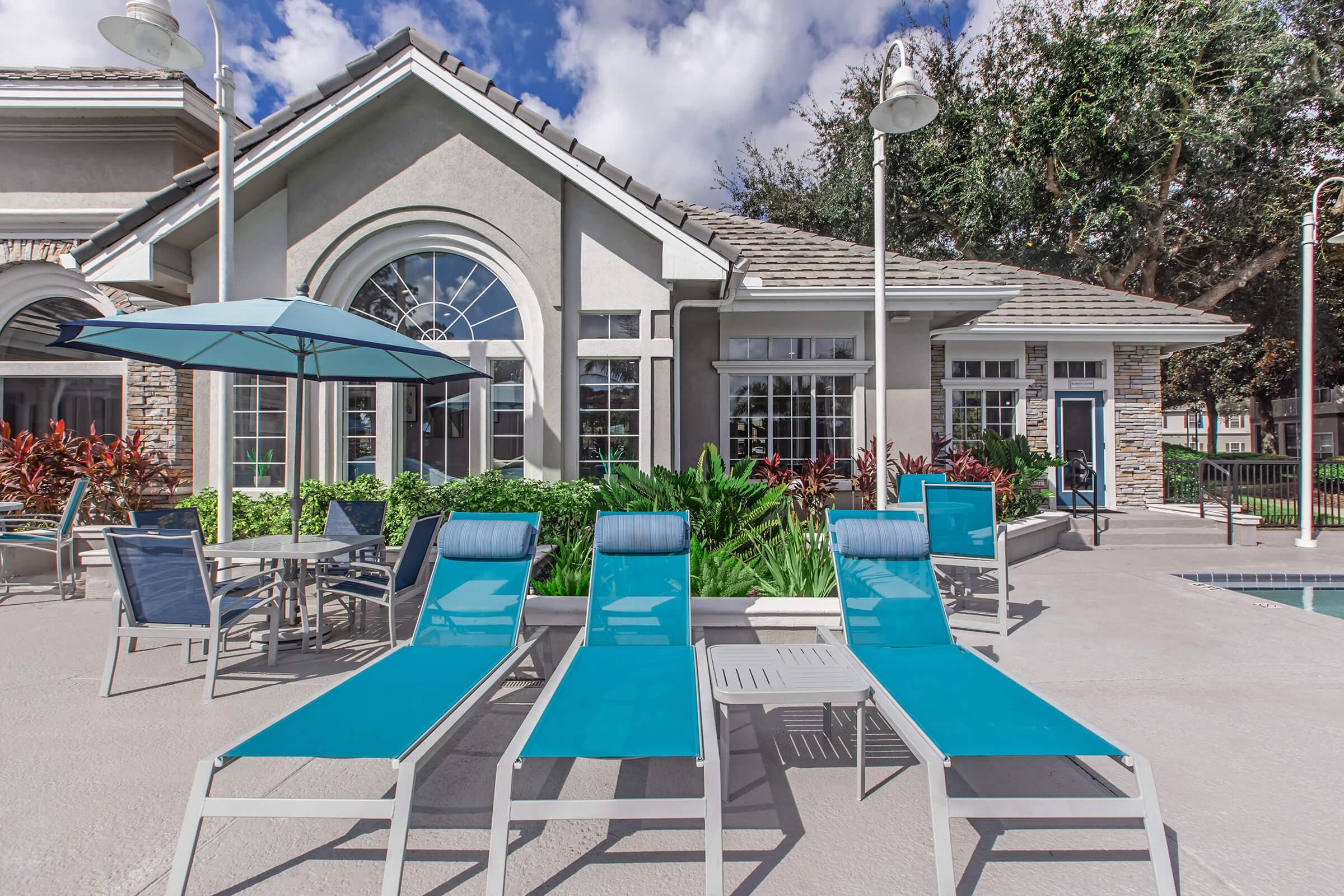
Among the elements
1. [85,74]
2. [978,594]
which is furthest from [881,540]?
[85,74]

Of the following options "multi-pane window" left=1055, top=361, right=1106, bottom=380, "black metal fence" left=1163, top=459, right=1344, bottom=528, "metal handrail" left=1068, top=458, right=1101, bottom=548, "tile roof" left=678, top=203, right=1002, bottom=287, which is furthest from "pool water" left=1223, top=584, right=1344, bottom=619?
"multi-pane window" left=1055, top=361, right=1106, bottom=380

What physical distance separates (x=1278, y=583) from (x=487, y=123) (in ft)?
36.1

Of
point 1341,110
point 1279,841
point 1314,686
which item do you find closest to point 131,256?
point 1279,841

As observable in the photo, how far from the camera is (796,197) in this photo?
22406 mm

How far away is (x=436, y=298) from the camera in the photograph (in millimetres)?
8000

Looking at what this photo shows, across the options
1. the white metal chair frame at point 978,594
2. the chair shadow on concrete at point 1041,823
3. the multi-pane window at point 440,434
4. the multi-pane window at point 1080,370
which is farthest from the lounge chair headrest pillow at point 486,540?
the multi-pane window at point 1080,370

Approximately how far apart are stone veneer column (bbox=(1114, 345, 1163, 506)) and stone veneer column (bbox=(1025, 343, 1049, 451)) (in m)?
1.43

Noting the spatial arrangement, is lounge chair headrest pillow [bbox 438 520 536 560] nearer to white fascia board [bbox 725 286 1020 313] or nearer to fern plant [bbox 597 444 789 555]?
fern plant [bbox 597 444 789 555]

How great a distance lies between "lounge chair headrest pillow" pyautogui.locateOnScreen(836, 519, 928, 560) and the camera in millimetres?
4141

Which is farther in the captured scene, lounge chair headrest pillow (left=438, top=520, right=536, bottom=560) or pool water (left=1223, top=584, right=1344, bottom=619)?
pool water (left=1223, top=584, right=1344, bottom=619)

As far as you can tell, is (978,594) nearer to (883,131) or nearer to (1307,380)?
(883,131)

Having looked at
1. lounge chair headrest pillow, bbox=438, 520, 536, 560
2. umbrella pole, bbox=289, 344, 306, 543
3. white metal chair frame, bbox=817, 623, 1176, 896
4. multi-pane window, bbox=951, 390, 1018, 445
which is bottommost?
white metal chair frame, bbox=817, 623, 1176, 896

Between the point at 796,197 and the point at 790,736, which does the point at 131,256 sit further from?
the point at 796,197

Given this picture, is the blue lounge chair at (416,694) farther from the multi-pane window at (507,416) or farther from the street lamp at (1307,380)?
the street lamp at (1307,380)
